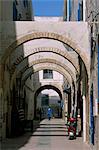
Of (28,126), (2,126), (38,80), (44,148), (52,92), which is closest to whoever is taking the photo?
(44,148)

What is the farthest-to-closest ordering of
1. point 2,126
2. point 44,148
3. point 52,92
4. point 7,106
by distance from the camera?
point 52,92
point 7,106
point 2,126
point 44,148

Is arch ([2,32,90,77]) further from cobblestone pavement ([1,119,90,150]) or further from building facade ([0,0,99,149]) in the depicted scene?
cobblestone pavement ([1,119,90,150])

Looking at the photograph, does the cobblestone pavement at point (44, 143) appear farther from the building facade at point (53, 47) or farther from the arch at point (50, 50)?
the arch at point (50, 50)

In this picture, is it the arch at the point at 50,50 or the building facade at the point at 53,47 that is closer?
the building facade at the point at 53,47

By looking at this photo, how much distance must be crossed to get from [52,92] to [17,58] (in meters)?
37.0

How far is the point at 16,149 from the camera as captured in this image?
17266mm

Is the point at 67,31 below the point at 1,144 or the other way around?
the other way around

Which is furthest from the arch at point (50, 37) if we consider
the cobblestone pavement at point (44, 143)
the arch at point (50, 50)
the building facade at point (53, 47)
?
the arch at point (50, 50)

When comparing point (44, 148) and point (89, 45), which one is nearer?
point (44, 148)

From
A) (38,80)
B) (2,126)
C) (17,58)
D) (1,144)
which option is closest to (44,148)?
(1,144)

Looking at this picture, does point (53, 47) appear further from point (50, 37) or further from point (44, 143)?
point (44, 143)

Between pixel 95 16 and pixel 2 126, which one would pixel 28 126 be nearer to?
pixel 2 126

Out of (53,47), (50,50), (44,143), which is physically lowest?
(44,143)

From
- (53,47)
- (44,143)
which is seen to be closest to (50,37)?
(44,143)
